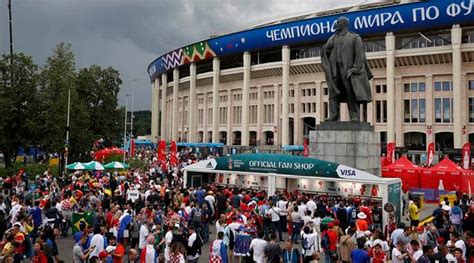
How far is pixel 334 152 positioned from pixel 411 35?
37406mm

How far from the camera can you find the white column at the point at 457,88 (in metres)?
45.8

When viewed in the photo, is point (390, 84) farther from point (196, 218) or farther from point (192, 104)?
point (196, 218)

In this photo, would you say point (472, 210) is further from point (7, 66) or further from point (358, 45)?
point (7, 66)

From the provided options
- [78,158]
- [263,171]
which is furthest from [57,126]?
[263,171]

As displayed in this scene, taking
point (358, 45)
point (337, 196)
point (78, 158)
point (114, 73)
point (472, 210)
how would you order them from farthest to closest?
point (114, 73), point (78, 158), point (358, 45), point (337, 196), point (472, 210)

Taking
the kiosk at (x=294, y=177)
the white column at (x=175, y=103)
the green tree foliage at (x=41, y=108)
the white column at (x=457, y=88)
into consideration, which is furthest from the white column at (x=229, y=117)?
the kiosk at (x=294, y=177)

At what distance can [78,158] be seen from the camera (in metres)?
41.3

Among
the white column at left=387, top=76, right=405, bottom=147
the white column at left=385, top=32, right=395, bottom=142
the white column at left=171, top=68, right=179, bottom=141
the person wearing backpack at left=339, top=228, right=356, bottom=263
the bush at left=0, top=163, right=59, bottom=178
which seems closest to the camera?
the person wearing backpack at left=339, top=228, right=356, bottom=263

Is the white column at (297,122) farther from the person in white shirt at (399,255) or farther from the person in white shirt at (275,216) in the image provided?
the person in white shirt at (399,255)

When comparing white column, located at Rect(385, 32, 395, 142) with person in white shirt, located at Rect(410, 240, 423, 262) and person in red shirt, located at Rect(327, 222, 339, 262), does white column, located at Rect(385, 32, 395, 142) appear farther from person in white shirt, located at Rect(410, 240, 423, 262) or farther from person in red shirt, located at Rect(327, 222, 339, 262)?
person in white shirt, located at Rect(410, 240, 423, 262)

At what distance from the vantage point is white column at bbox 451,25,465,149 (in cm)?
4584

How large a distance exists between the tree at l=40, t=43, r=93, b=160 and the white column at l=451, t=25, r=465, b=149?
3745cm

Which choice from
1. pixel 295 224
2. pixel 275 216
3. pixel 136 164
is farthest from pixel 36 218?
pixel 136 164

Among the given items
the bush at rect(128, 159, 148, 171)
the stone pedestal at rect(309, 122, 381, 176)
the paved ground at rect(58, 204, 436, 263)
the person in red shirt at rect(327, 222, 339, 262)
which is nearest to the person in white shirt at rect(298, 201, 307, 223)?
the paved ground at rect(58, 204, 436, 263)
